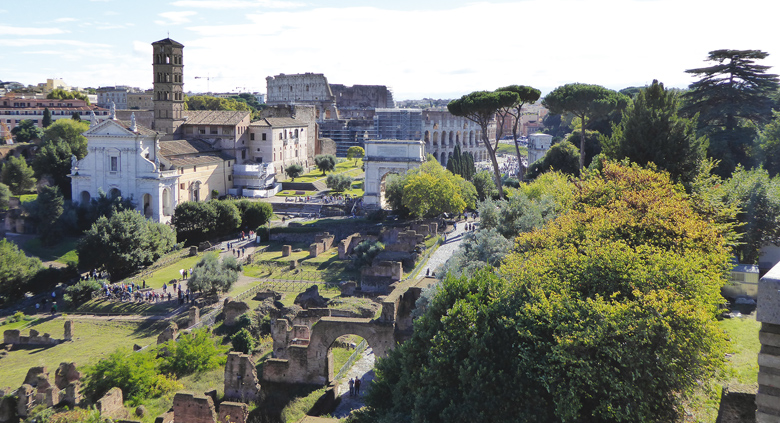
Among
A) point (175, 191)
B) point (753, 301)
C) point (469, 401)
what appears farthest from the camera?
point (175, 191)

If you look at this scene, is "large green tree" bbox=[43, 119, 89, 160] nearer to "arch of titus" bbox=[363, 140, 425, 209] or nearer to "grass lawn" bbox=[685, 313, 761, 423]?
"arch of titus" bbox=[363, 140, 425, 209]

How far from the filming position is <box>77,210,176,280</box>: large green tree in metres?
35.5

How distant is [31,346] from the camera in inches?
1075

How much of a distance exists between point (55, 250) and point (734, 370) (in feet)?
141

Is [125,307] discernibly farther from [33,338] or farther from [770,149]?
[770,149]

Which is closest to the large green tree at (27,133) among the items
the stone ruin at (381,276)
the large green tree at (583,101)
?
the stone ruin at (381,276)

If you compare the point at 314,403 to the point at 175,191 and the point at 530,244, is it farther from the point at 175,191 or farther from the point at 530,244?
the point at 175,191

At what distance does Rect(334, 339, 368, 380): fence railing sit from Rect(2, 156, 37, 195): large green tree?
46196mm

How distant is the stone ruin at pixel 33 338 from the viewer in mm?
27312

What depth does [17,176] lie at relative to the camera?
56.1 metres

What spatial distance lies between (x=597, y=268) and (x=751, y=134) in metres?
22.9

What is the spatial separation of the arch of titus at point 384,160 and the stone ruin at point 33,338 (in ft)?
84.3

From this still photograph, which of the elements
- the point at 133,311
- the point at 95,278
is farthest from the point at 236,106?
the point at 133,311

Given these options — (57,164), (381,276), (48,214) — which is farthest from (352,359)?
(57,164)
